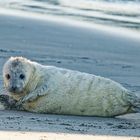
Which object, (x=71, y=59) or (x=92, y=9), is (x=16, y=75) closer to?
(x=71, y=59)

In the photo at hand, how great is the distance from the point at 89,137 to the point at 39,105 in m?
1.81

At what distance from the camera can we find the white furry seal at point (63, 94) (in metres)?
7.35

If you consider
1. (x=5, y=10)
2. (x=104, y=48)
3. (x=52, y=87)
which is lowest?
(x=52, y=87)

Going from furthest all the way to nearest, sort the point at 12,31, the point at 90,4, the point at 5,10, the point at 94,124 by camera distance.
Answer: the point at 90,4 → the point at 5,10 → the point at 12,31 → the point at 94,124

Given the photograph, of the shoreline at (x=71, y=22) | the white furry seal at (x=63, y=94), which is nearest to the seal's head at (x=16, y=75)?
the white furry seal at (x=63, y=94)

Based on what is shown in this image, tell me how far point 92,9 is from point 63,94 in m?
12.5

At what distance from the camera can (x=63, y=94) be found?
738cm

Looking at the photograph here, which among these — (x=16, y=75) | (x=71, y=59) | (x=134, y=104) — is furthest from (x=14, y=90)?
(x=71, y=59)

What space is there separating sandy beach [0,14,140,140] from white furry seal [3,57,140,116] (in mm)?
189

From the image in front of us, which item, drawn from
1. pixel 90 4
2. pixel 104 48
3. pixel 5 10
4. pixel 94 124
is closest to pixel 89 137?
pixel 94 124

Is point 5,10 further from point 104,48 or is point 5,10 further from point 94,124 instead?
point 94,124

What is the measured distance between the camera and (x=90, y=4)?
2145cm

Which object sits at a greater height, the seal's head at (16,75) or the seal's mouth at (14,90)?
the seal's head at (16,75)

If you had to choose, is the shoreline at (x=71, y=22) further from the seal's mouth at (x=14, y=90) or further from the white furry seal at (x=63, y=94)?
the seal's mouth at (x=14, y=90)
